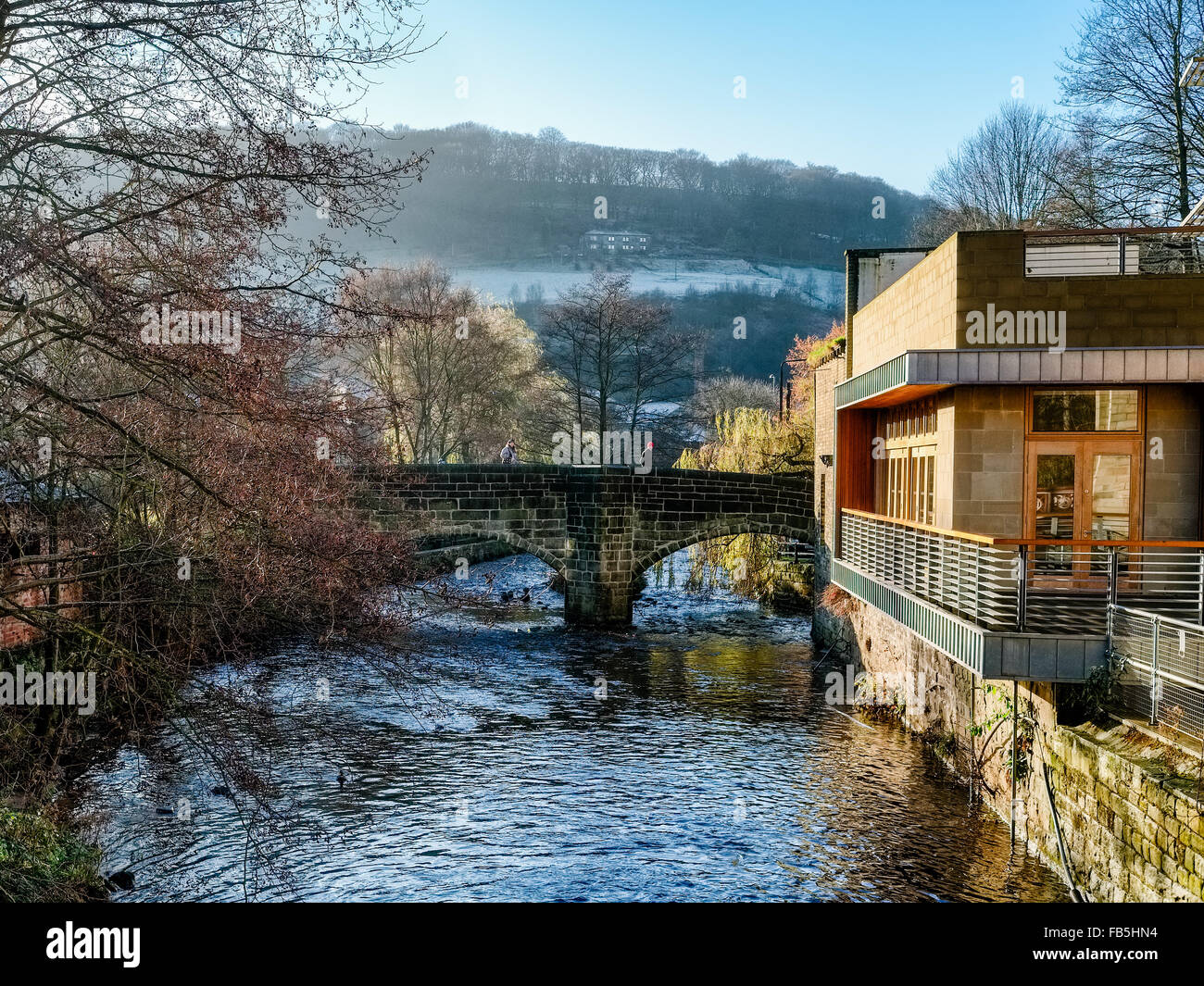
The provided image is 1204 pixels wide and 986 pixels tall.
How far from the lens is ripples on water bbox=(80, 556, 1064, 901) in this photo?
10773 millimetres

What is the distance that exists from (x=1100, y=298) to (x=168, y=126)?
878cm

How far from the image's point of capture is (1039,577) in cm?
1168

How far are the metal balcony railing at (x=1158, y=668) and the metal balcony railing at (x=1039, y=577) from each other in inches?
11.6

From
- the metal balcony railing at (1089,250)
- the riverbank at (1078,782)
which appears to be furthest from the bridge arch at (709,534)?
the riverbank at (1078,782)

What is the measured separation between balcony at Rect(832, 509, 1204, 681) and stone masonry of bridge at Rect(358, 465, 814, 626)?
515 inches

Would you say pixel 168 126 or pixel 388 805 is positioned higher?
pixel 168 126

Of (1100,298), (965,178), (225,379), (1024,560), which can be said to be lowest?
(1024,560)

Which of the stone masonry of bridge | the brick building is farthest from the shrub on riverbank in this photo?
the stone masonry of bridge
